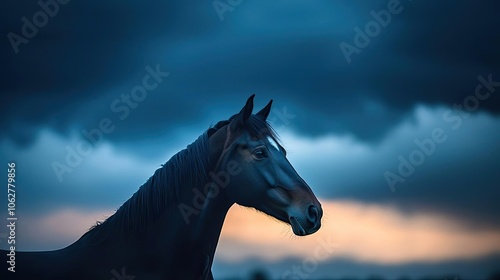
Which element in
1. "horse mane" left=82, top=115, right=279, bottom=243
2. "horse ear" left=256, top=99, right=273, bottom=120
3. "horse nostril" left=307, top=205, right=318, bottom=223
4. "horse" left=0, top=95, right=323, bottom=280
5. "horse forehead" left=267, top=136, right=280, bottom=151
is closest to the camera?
"horse nostril" left=307, top=205, right=318, bottom=223

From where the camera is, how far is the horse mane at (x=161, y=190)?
5.98 metres

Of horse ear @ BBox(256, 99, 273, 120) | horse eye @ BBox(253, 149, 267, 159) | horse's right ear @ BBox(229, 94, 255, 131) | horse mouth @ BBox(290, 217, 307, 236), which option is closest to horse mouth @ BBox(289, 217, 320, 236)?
horse mouth @ BBox(290, 217, 307, 236)

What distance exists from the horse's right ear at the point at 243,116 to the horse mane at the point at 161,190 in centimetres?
6

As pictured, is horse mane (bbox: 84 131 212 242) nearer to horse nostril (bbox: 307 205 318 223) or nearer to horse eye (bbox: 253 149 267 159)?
horse eye (bbox: 253 149 267 159)

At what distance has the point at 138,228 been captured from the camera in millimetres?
5938

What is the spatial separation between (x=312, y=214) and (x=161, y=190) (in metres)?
1.59

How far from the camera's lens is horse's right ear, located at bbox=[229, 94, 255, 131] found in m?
6.14

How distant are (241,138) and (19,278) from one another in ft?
8.78

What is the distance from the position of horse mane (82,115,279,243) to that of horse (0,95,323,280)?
10mm

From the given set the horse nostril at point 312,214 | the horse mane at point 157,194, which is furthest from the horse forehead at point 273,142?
the horse nostril at point 312,214

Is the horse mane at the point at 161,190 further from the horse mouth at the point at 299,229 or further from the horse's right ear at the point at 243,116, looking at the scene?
the horse mouth at the point at 299,229

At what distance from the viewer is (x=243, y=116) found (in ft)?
20.2

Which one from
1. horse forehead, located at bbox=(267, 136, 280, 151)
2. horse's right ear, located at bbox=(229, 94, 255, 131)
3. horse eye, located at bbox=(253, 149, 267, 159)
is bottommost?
horse eye, located at bbox=(253, 149, 267, 159)

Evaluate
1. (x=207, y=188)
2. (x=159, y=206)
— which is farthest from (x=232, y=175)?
(x=159, y=206)
